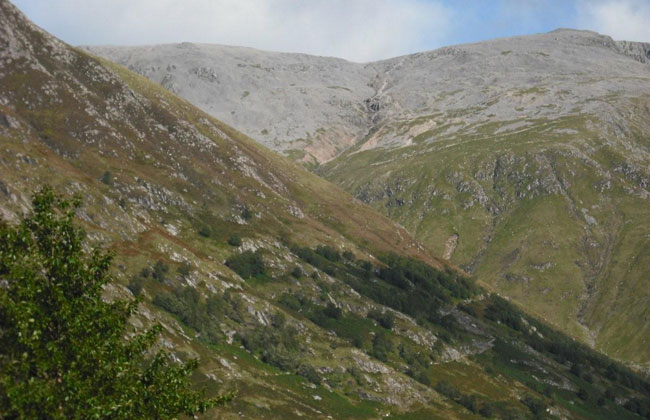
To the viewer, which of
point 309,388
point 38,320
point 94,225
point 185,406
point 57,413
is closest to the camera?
point 57,413

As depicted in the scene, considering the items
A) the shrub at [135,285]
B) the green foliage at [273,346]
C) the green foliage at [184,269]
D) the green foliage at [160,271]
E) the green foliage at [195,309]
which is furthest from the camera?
the green foliage at [184,269]

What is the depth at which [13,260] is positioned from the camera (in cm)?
2938

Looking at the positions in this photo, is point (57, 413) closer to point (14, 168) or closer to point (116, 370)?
point (116, 370)

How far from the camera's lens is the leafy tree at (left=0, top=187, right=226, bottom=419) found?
26.7m

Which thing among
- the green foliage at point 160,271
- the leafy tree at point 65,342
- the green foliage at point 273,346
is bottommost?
the green foliage at point 273,346

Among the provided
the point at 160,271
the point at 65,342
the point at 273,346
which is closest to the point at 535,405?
the point at 273,346

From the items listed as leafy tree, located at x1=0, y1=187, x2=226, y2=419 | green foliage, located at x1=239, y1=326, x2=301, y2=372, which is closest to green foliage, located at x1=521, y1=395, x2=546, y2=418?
green foliage, located at x1=239, y1=326, x2=301, y2=372

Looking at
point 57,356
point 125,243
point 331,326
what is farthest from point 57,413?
point 331,326

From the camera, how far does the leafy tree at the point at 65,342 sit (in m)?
26.7

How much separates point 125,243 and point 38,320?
15469 cm

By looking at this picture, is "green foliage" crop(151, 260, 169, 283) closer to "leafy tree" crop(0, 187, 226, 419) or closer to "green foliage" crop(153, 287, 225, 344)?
"green foliage" crop(153, 287, 225, 344)

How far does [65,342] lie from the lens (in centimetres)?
2886

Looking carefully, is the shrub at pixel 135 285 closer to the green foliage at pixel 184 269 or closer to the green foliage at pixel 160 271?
the green foliage at pixel 160 271

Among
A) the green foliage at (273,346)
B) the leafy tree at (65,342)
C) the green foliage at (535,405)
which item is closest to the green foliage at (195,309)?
the green foliage at (273,346)
